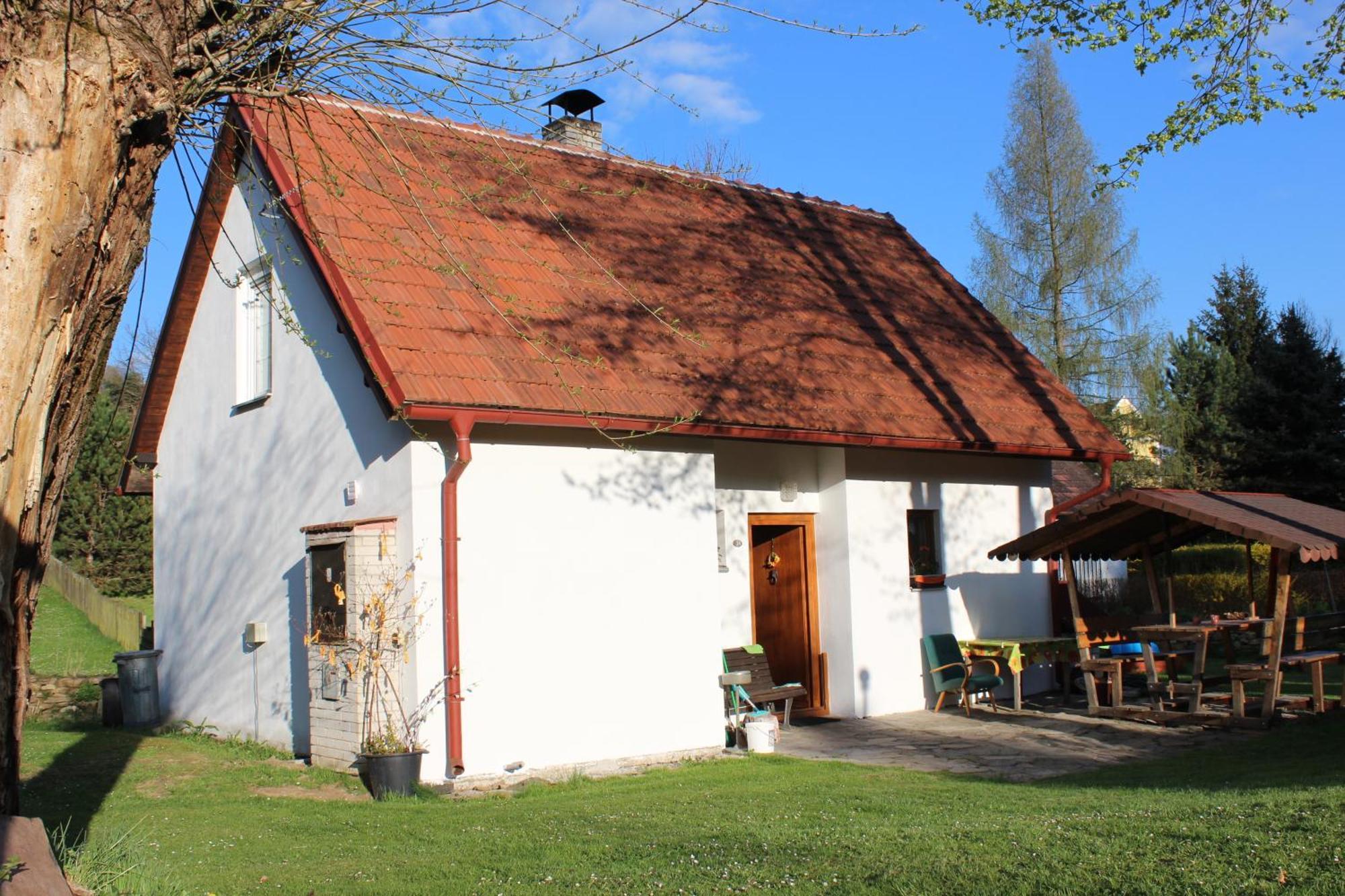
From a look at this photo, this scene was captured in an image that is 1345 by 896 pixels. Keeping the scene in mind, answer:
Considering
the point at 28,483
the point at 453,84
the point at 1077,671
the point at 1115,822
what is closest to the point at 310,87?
the point at 453,84

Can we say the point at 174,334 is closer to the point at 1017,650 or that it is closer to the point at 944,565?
the point at 944,565

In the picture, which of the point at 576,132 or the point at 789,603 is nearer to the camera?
the point at 789,603

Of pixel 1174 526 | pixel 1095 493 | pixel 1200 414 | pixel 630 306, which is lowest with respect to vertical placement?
pixel 1174 526

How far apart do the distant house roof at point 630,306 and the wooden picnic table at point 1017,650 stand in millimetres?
2216

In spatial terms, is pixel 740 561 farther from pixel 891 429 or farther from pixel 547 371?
pixel 547 371

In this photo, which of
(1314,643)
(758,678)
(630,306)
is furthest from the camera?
(1314,643)

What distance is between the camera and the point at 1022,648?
14.0 meters

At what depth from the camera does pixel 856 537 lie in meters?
Answer: 13.7

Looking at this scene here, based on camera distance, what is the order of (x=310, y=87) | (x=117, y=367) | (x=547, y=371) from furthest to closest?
(x=117, y=367) → (x=547, y=371) → (x=310, y=87)

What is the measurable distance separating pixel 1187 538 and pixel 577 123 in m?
9.47

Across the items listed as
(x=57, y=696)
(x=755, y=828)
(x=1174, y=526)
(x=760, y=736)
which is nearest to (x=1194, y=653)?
(x=1174, y=526)

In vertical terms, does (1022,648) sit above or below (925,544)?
below

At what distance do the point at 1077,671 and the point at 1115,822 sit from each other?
9577mm

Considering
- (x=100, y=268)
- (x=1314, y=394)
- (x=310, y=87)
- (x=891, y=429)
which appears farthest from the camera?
(x=1314, y=394)
